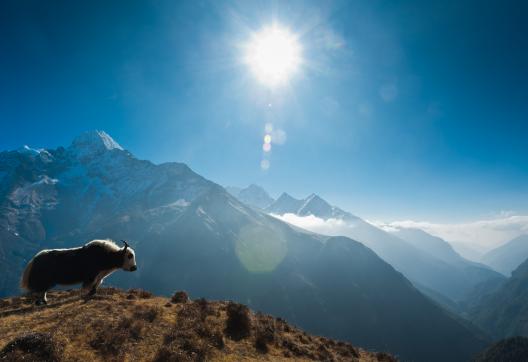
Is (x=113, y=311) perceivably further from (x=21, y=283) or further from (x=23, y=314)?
(x=21, y=283)

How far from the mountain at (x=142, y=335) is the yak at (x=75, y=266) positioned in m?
0.93

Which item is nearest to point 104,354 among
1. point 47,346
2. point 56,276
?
point 47,346

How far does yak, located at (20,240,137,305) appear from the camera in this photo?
1355cm

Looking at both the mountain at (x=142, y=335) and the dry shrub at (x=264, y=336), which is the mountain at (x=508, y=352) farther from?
the dry shrub at (x=264, y=336)

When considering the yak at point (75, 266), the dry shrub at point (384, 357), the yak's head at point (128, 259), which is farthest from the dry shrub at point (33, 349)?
the dry shrub at point (384, 357)

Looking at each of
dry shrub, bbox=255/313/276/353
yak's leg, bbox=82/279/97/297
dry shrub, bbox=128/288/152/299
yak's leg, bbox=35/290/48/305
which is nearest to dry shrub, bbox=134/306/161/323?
yak's leg, bbox=82/279/97/297

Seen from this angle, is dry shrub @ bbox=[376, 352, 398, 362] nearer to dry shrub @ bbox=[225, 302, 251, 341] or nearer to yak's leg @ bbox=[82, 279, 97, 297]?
dry shrub @ bbox=[225, 302, 251, 341]

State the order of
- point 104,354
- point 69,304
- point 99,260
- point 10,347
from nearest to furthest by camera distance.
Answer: point 10,347
point 104,354
point 69,304
point 99,260

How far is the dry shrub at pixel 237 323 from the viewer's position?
12629mm

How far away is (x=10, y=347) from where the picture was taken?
25.0 ft

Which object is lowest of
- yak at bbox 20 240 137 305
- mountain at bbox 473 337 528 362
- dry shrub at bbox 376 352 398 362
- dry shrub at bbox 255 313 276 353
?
mountain at bbox 473 337 528 362

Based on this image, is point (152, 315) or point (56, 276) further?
point (56, 276)

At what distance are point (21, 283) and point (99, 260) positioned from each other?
10.8 ft

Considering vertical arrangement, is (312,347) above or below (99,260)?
below
